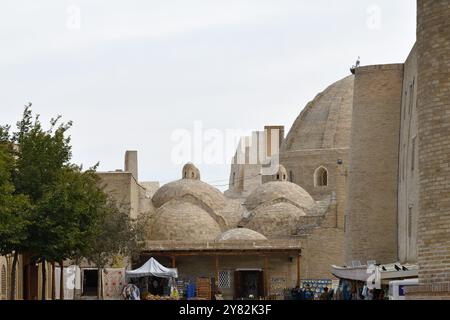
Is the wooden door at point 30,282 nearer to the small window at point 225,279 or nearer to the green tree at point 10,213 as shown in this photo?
the green tree at point 10,213

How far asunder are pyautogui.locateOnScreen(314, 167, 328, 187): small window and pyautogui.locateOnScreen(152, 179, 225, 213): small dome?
6424mm

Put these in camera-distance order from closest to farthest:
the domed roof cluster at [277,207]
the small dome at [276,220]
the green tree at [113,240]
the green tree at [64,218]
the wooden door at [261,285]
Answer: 1. the green tree at [64,218]
2. the green tree at [113,240]
3. the wooden door at [261,285]
4. the small dome at [276,220]
5. the domed roof cluster at [277,207]

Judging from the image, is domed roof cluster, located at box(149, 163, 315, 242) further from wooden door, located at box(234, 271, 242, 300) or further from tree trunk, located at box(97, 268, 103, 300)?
tree trunk, located at box(97, 268, 103, 300)

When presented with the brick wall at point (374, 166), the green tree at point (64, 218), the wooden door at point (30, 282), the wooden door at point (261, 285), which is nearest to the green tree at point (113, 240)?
the wooden door at point (30, 282)

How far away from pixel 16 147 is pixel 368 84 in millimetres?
10183

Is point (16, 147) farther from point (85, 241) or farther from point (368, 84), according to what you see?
point (368, 84)

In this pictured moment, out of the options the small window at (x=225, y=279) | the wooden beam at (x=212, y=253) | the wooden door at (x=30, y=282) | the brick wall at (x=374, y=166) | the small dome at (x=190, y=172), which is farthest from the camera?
the small dome at (x=190, y=172)

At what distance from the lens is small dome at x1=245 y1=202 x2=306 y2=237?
2265 inches

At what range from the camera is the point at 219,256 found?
51938 mm

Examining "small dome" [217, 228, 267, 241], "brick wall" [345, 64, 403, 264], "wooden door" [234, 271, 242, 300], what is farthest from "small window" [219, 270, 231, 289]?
"brick wall" [345, 64, 403, 264]

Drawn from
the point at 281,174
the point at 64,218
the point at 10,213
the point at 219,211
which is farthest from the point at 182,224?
the point at 10,213

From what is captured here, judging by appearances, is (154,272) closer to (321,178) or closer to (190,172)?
(190,172)

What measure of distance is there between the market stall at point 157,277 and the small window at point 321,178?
1963 cm

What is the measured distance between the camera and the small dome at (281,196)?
197 feet
